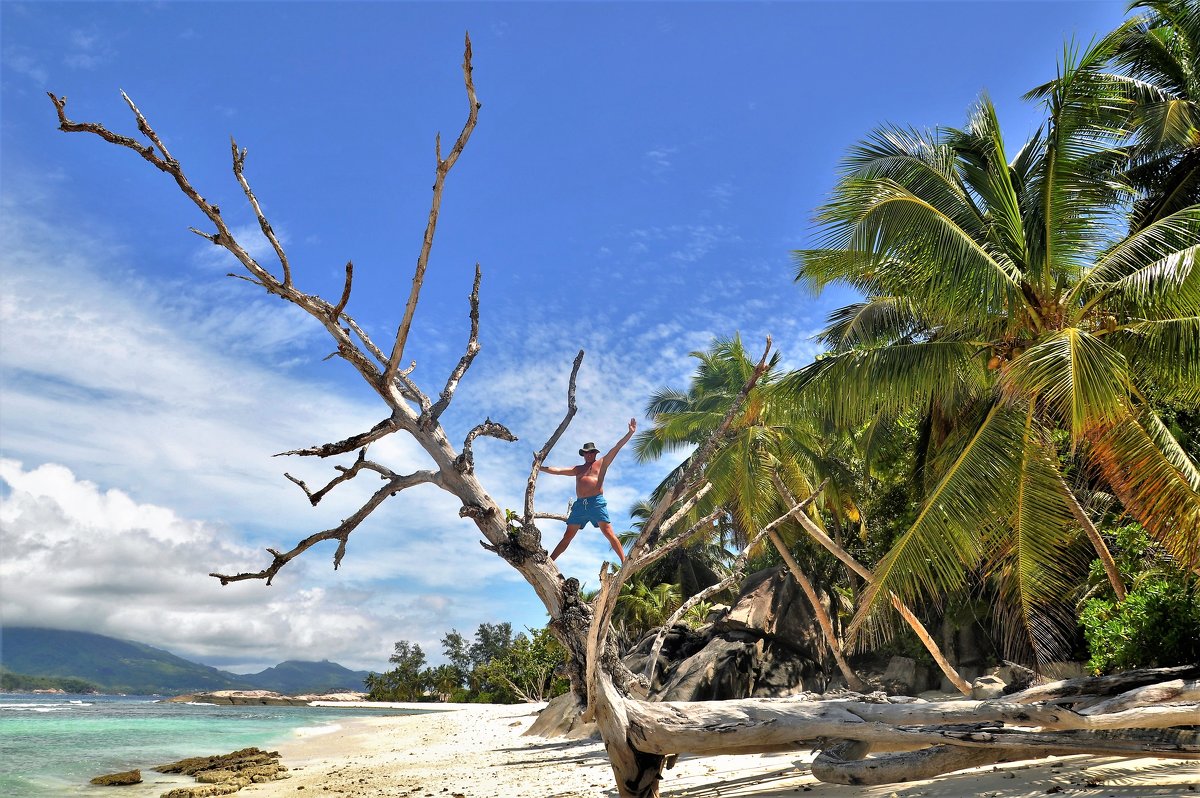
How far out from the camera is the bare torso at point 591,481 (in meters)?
7.45

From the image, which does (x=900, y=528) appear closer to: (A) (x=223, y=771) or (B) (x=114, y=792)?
(A) (x=223, y=771)

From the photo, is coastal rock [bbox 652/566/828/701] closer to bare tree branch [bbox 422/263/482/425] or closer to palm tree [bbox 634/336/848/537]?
palm tree [bbox 634/336/848/537]

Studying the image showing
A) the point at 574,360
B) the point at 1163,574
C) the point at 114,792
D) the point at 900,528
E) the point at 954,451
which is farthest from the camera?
the point at 900,528

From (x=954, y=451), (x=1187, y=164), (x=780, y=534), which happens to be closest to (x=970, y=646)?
(x=780, y=534)

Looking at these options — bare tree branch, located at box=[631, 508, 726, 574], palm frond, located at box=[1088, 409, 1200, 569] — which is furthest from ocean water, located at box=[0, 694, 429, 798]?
palm frond, located at box=[1088, 409, 1200, 569]

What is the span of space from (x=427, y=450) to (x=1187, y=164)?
13.6 m

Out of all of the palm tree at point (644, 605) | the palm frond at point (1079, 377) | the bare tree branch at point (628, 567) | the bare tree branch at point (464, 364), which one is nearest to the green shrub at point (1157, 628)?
the palm frond at point (1079, 377)

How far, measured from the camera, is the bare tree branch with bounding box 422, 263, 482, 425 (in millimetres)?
6664

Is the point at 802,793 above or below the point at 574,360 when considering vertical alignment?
below

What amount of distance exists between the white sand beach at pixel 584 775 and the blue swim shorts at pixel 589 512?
3.06 m

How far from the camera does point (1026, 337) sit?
33.0ft

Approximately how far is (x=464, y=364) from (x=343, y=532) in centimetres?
181

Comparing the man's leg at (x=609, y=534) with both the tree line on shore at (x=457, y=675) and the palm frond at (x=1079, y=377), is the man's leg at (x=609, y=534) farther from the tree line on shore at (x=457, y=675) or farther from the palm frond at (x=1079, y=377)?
the tree line on shore at (x=457, y=675)

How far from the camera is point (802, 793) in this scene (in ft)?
23.1
